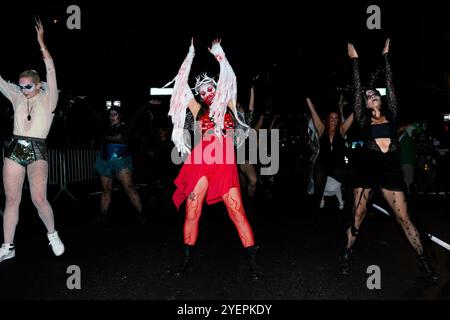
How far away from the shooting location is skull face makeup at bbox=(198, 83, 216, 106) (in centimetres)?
486

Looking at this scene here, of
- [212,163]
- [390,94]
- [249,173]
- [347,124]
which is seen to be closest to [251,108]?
[212,163]

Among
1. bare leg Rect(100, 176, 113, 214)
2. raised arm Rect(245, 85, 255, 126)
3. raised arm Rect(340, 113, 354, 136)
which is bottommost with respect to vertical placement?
bare leg Rect(100, 176, 113, 214)

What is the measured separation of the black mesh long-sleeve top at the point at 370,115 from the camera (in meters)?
4.57

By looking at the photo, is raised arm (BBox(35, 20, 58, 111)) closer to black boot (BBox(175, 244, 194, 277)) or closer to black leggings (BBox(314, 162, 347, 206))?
black boot (BBox(175, 244, 194, 277))

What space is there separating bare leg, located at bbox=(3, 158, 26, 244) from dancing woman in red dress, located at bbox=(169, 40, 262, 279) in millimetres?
1807

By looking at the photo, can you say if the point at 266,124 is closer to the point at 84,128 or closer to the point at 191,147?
the point at 191,147

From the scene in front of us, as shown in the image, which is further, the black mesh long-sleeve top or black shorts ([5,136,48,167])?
black shorts ([5,136,48,167])

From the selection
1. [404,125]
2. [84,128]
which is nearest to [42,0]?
[84,128]

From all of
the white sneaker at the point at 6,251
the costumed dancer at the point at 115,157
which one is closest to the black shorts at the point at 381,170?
the white sneaker at the point at 6,251

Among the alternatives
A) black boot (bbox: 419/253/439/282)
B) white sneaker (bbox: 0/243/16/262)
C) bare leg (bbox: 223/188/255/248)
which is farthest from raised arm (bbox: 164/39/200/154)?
black boot (bbox: 419/253/439/282)

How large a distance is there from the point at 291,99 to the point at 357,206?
108ft

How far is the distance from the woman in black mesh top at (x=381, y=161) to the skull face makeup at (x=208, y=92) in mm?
1365

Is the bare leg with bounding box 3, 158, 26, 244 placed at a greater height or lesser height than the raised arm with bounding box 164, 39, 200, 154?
lesser

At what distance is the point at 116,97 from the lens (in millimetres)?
22797
